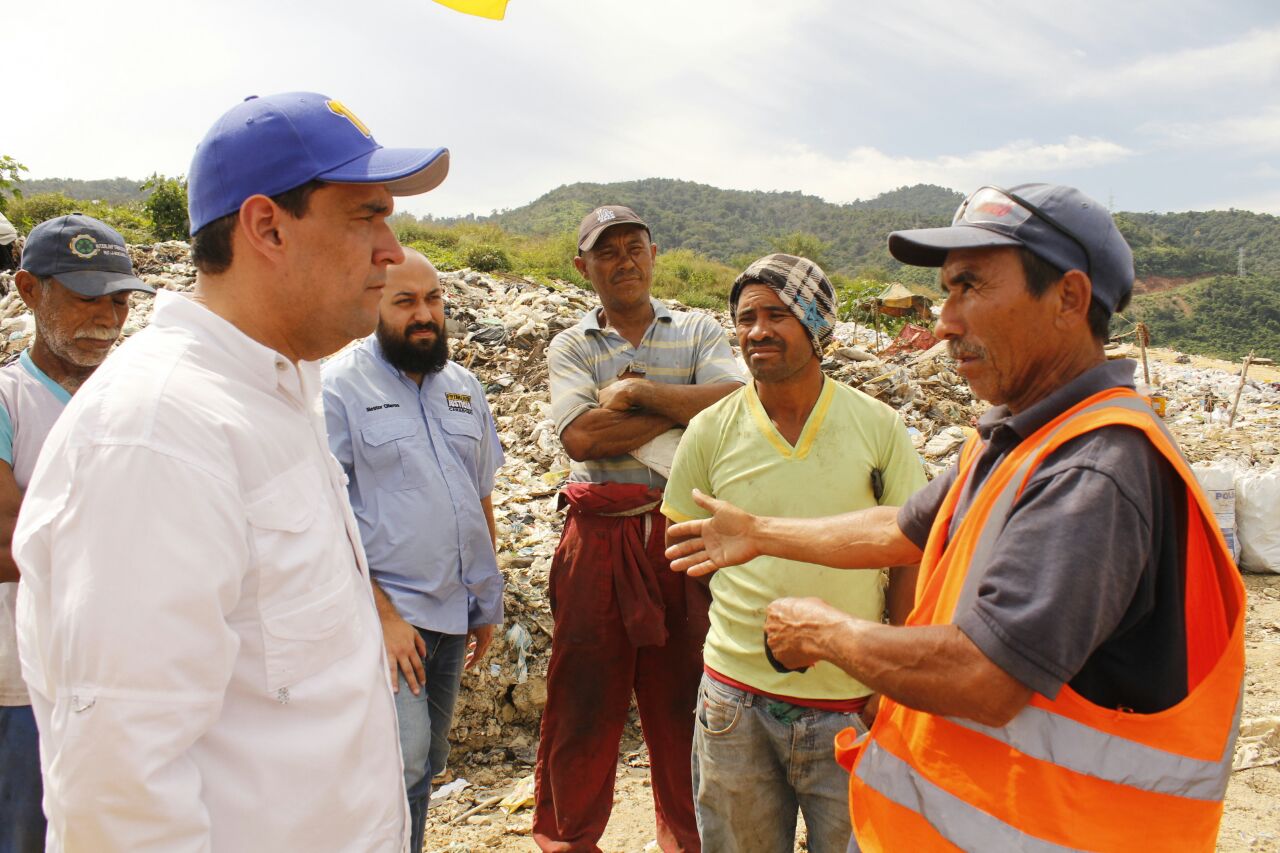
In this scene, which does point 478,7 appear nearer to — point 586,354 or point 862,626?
point 586,354

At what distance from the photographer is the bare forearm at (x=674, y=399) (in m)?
3.01

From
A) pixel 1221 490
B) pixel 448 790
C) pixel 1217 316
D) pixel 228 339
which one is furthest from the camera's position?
pixel 1217 316

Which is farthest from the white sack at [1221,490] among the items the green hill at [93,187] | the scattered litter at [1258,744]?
the green hill at [93,187]

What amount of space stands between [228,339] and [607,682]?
2.20 meters

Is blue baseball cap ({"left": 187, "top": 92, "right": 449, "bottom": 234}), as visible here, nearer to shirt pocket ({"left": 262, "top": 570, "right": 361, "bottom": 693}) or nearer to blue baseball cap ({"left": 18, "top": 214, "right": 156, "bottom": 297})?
shirt pocket ({"left": 262, "top": 570, "right": 361, "bottom": 693})

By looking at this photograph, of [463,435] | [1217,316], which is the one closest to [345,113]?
[463,435]

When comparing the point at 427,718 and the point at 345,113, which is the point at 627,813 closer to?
the point at 427,718

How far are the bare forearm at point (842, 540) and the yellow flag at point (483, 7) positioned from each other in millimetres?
1527

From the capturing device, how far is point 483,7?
215cm

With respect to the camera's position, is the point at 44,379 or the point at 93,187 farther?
the point at 93,187

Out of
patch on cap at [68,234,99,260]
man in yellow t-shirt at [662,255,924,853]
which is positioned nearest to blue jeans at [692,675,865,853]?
man in yellow t-shirt at [662,255,924,853]

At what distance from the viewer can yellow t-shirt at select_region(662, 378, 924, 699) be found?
2.32 meters

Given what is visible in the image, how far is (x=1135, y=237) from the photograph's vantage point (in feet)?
202

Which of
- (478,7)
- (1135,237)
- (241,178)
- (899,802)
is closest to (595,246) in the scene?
(478,7)
